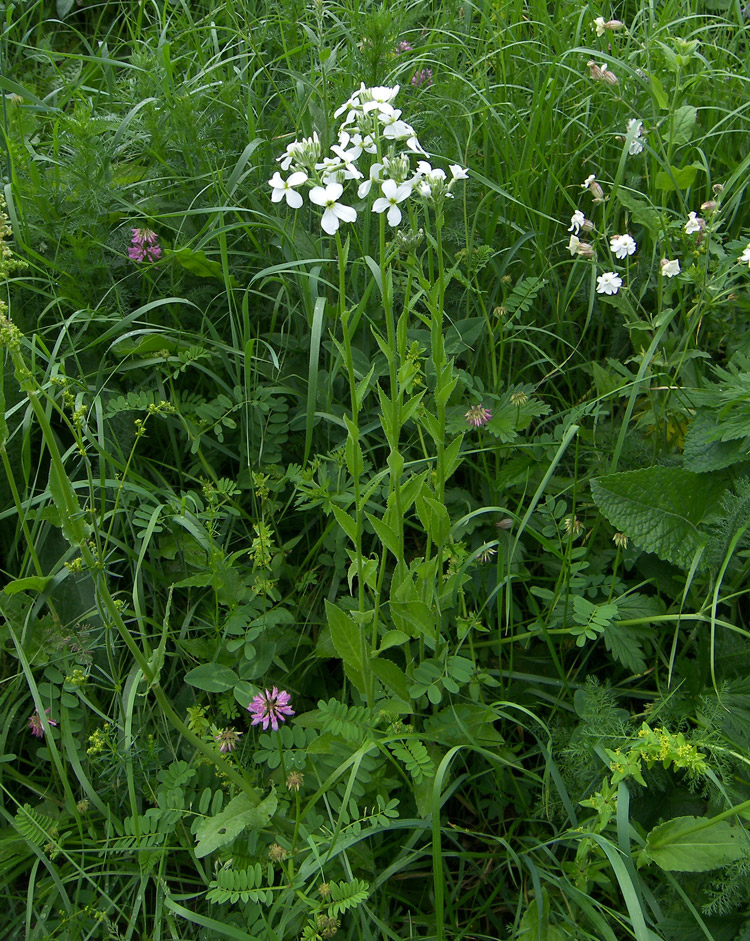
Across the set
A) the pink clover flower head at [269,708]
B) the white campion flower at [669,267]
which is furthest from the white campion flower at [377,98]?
the pink clover flower head at [269,708]

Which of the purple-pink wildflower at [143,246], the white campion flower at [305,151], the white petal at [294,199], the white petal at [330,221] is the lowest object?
the purple-pink wildflower at [143,246]

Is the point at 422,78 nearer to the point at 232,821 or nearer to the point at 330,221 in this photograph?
the point at 330,221

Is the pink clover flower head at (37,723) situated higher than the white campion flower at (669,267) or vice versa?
the white campion flower at (669,267)

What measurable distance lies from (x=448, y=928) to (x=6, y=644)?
1.10m

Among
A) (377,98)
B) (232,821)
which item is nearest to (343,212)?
(377,98)

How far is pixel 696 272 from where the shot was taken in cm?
170

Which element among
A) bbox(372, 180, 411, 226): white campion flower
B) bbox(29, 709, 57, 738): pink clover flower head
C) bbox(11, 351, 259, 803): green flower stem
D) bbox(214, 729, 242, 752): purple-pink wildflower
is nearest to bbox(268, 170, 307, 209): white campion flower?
Answer: bbox(372, 180, 411, 226): white campion flower

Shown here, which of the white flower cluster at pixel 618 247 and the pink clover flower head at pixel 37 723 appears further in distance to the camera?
the white flower cluster at pixel 618 247

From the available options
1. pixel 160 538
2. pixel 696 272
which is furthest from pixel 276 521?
pixel 696 272

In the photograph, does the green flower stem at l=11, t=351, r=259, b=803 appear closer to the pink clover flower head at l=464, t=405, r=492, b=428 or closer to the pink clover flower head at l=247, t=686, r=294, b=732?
the pink clover flower head at l=247, t=686, r=294, b=732

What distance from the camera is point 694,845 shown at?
1.28 m

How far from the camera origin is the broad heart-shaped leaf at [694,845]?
49.0 inches

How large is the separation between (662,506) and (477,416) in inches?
17.1

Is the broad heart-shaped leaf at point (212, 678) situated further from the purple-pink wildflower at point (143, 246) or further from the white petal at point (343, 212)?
the purple-pink wildflower at point (143, 246)
